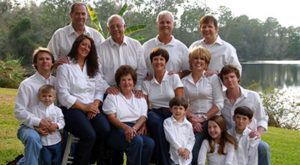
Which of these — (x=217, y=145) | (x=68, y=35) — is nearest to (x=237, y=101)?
(x=217, y=145)

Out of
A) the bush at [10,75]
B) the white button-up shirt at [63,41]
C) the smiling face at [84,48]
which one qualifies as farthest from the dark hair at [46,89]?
the bush at [10,75]

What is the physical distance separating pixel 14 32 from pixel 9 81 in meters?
14.0

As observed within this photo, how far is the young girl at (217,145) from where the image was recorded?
461 cm

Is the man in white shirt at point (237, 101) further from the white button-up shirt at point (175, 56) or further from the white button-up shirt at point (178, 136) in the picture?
the white button-up shirt at point (175, 56)

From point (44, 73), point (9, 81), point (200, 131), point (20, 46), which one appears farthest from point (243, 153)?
point (20, 46)

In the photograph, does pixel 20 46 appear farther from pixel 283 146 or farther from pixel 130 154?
pixel 130 154

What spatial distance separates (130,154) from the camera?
4.52 meters

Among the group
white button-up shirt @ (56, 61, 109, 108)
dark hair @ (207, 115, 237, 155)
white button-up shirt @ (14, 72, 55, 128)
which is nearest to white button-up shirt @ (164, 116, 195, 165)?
dark hair @ (207, 115, 237, 155)

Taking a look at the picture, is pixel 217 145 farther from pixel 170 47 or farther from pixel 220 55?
pixel 170 47

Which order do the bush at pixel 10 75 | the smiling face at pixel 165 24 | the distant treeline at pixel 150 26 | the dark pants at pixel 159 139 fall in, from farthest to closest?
1. the distant treeline at pixel 150 26
2. the bush at pixel 10 75
3. the smiling face at pixel 165 24
4. the dark pants at pixel 159 139

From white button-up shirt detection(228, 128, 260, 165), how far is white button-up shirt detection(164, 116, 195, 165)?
0.52 meters

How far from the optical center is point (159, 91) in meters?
4.92

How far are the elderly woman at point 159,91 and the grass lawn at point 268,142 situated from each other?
234 centimetres

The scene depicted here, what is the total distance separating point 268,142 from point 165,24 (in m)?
5.49
